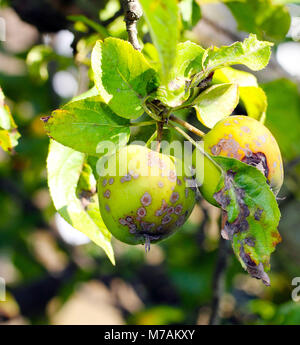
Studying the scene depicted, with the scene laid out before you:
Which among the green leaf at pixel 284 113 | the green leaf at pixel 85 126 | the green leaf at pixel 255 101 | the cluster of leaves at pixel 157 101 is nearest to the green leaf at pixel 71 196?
the cluster of leaves at pixel 157 101

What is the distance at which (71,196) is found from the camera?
78 cm

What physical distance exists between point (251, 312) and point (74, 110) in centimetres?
146

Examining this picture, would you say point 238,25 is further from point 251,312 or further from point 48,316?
point 48,316

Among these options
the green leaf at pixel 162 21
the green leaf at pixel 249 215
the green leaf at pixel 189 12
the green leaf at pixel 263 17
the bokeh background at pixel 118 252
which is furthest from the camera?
the bokeh background at pixel 118 252

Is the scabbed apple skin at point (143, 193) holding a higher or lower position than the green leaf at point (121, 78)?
lower

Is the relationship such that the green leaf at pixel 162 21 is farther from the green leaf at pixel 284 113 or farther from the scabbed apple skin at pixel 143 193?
the green leaf at pixel 284 113

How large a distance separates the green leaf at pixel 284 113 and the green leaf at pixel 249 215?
622 mm

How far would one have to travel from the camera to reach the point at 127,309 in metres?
2.35

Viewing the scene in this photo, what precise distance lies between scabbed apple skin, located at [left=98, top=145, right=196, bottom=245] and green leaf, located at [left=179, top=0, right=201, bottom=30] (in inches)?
17.9

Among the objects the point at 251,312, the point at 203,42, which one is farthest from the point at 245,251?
the point at 251,312

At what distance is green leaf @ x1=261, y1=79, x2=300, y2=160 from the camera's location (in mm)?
1254

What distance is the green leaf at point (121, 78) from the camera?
67 centimetres

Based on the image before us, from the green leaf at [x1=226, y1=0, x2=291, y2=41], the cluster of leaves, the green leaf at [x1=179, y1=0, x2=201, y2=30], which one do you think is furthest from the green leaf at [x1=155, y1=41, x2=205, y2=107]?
the green leaf at [x1=226, y1=0, x2=291, y2=41]

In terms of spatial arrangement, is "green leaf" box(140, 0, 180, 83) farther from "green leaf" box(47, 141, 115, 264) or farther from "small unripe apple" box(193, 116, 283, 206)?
"green leaf" box(47, 141, 115, 264)
